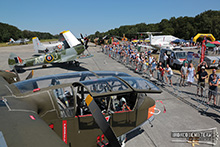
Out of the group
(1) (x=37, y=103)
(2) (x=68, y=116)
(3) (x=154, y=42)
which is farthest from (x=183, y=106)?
(3) (x=154, y=42)

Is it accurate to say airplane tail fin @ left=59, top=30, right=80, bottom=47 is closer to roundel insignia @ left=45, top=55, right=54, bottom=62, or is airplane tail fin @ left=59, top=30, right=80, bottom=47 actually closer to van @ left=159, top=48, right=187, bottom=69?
roundel insignia @ left=45, top=55, right=54, bottom=62

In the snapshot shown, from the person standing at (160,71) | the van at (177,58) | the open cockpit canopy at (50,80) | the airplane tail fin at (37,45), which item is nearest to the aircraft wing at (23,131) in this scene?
the open cockpit canopy at (50,80)

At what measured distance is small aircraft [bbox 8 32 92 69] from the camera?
1638 centimetres

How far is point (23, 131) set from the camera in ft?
7.72

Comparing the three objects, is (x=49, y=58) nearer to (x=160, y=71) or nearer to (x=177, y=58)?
(x=160, y=71)

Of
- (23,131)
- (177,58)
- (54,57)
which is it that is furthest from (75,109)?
(54,57)

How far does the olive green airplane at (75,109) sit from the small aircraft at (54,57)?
14.2 meters

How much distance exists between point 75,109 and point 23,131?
68.3 inches

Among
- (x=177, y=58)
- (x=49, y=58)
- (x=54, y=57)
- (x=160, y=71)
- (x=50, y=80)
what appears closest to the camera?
(x=50, y=80)

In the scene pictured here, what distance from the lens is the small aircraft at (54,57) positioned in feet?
53.7

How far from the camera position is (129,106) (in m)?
4.99

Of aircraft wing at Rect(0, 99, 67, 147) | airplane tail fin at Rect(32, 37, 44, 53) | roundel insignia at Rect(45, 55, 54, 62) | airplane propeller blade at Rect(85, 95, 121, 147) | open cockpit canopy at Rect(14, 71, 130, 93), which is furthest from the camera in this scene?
airplane tail fin at Rect(32, 37, 44, 53)

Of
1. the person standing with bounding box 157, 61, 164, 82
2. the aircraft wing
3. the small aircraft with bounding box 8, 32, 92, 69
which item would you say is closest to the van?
the person standing with bounding box 157, 61, 164, 82

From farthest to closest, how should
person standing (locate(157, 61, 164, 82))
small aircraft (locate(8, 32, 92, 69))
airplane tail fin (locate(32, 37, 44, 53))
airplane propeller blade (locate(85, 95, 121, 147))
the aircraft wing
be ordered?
1. airplane tail fin (locate(32, 37, 44, 53))
2. small aircraft (locate(8, 32, 92, 69))
3. person standing (locate(157, 61, 164, 82))
4. airplane propeller blade (locate(85, 95, 121, 147))
5. the aircraft wing
